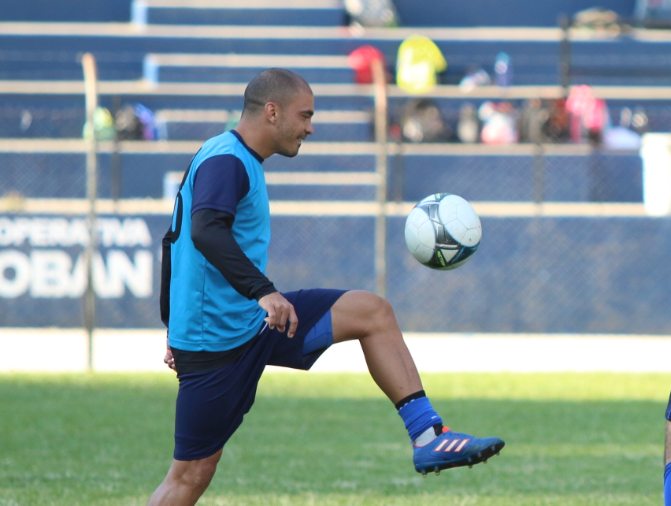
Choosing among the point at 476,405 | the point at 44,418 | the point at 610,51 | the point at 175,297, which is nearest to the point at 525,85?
the point at 610,51

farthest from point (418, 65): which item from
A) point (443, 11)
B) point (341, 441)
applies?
point (341, 441)

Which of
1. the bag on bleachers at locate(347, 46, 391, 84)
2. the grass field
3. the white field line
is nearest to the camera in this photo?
the grass field

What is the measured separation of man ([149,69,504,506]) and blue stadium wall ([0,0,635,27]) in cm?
1947

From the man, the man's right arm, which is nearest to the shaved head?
the man

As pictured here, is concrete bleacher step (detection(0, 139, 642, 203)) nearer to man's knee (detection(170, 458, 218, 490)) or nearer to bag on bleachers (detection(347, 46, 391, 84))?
bag on bleachers (detection(347, 46, 391, 84))

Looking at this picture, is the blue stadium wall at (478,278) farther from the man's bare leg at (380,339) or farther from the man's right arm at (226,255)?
the man's right arm at (226,255)

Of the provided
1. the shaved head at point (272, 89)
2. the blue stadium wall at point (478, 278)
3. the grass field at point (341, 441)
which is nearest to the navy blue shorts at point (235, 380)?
the shaved head at point (272, 89)

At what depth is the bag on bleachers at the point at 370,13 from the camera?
21.6 meters

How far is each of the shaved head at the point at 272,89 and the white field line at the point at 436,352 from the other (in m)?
7.38

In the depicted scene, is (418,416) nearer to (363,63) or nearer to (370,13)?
(363,63)

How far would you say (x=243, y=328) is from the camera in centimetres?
419

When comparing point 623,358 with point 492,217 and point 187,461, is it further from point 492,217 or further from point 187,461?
point 187,461

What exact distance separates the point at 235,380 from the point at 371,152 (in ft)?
44.2

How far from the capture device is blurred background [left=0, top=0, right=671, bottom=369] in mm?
13797
